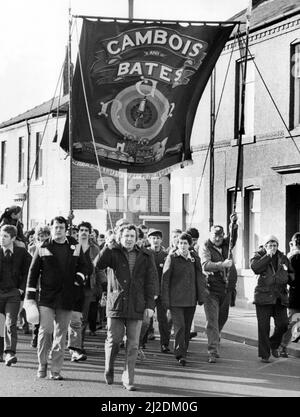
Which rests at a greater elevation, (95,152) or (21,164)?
(21,164)

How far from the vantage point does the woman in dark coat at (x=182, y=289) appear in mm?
10930

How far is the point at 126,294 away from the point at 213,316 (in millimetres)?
2794

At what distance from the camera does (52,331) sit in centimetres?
962

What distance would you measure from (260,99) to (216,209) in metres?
3.35

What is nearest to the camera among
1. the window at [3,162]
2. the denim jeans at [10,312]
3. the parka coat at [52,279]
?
the parka coat at [52,279]

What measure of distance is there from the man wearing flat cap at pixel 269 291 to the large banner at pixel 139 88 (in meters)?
2.98

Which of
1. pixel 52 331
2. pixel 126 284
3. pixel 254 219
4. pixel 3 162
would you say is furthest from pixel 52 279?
pixel 3 162

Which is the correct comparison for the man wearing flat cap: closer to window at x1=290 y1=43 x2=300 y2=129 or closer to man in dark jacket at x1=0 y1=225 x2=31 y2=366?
man in dark jacket at x1=0 y1=225 x2=31 y2=366

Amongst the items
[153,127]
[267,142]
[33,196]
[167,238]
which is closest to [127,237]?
[153,127]

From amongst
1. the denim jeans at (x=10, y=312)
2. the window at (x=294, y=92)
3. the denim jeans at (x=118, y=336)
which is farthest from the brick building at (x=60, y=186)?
the denim jeans at (x=118, y=336)

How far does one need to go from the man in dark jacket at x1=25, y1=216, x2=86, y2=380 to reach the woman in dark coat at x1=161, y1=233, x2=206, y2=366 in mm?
1803

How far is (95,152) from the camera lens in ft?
41.8

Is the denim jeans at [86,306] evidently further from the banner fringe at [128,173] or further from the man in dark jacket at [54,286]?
the banner fringe at [128,173]
